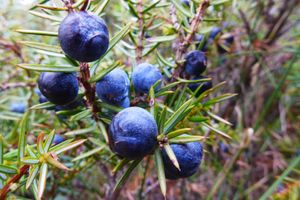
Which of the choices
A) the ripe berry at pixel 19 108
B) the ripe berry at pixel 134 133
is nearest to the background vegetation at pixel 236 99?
the ripe berry at pixel 19 108

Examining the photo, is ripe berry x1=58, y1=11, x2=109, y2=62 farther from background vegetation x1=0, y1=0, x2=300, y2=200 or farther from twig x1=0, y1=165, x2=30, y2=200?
background vegetation x1=0, y1=0, x2=300, y2=200

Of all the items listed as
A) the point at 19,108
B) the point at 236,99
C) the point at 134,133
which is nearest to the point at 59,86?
the point at 134,133

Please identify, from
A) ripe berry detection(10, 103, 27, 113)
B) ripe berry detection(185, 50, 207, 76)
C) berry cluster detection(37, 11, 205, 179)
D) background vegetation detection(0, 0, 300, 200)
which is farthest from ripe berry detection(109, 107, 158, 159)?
ripe berry detection(10, 103, 27, 113)

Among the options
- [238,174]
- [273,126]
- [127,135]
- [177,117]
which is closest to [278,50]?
[273,126]

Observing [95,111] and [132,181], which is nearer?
[95,111]

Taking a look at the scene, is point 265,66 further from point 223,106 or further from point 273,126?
point 273,126
